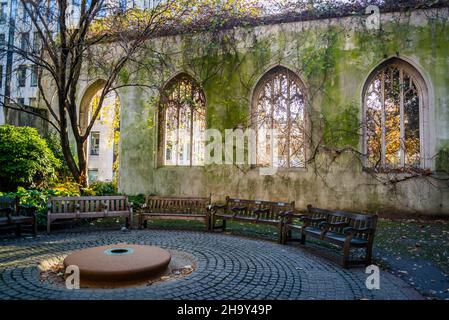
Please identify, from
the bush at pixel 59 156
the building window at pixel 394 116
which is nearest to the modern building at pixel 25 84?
the bush at pixel 59 156

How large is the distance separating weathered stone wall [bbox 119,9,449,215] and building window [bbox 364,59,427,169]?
0.34 metres

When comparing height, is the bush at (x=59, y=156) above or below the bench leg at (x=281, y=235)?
above

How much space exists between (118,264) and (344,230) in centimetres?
372

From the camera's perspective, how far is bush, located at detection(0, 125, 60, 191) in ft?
34.6

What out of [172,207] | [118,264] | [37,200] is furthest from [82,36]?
[118,264]

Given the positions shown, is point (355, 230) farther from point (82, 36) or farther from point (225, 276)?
point (82, 36)

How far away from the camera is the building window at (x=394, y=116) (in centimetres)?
1095

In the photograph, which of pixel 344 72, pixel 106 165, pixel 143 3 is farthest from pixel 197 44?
pixel 106 165

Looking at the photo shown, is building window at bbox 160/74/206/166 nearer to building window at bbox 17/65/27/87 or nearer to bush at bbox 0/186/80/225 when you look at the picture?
building window at bbox 17/65/27/87

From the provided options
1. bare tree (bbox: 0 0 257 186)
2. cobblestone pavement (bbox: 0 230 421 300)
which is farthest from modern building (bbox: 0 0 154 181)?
cobblestone pavement (bbox: 0 230 421 300)

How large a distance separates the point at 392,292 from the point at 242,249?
9.77 feet

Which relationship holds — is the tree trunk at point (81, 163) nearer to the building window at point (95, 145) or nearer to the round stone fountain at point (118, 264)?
the round stone fountain at point (118, 264)

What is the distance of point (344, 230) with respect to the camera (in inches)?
221

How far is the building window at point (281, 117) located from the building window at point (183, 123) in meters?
2.28
